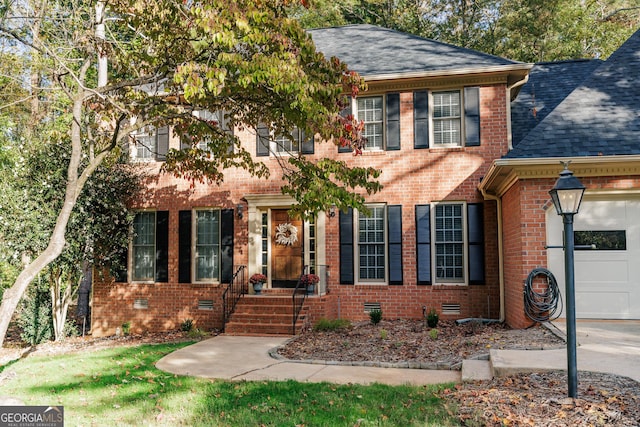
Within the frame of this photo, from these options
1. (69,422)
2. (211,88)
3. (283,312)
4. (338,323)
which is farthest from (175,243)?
(69,422)

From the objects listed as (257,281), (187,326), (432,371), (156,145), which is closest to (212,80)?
(432,371)

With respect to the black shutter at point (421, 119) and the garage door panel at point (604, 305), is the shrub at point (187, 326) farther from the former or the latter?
the garage door panel at point (604, 305)

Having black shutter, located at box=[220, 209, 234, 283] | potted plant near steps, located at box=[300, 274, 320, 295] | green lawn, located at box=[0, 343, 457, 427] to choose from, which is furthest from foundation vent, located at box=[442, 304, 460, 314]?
green lawn, located at box=[0, 343, 457, 427]

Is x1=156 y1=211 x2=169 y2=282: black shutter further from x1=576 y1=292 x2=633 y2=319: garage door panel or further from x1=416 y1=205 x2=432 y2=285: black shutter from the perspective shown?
x1=576 y1=292 x2=633 y2=319: garage door panel

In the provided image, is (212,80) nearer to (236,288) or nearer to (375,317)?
(375,317)

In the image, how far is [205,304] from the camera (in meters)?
12.4

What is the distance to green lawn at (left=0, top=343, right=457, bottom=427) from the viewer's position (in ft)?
15.7

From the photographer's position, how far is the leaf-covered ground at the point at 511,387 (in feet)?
14.4

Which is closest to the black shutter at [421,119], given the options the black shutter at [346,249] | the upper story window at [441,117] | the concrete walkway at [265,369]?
the upper story window at [441,117]

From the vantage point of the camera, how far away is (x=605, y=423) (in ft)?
13.8

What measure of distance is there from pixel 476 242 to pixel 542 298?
8.69 feet

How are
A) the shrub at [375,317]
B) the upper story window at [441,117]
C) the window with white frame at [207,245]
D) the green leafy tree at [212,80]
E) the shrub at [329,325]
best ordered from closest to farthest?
the green leafy tree at [212,80]
the shrub at [329,325]
the shrub at [375,317]
the upper story window at [441,117]
the window with white frame at [207,245]

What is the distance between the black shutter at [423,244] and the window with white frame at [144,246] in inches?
257

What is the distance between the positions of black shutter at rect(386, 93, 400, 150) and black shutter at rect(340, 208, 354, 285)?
1817 mm
